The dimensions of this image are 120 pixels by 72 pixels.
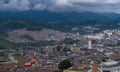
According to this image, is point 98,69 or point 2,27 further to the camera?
point 2,27

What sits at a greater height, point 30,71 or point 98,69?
point 98,69

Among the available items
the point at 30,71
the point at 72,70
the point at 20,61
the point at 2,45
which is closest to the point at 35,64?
the point at 20,61

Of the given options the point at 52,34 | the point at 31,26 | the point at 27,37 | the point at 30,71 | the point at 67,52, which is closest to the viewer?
the point at 30,71

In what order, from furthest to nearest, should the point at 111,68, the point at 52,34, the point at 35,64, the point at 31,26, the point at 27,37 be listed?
the point at 31,26 → the point at 52,34 → the point at 27,37 → the point at 35,64 → the point at 111,68

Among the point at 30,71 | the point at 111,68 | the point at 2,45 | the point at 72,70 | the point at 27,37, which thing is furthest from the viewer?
the point at 27,37

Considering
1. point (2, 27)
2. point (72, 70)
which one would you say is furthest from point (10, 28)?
point (72, 70)

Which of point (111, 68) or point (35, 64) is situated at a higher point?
point (111, 68)

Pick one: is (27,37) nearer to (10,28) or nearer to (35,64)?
(10,28)

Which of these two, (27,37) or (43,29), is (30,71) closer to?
(27,37)

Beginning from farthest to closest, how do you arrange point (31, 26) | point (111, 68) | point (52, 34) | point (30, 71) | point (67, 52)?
point (31, 26) → point (52, 34) → point (67, 52) → point (30, 71) → point (111, 68)
